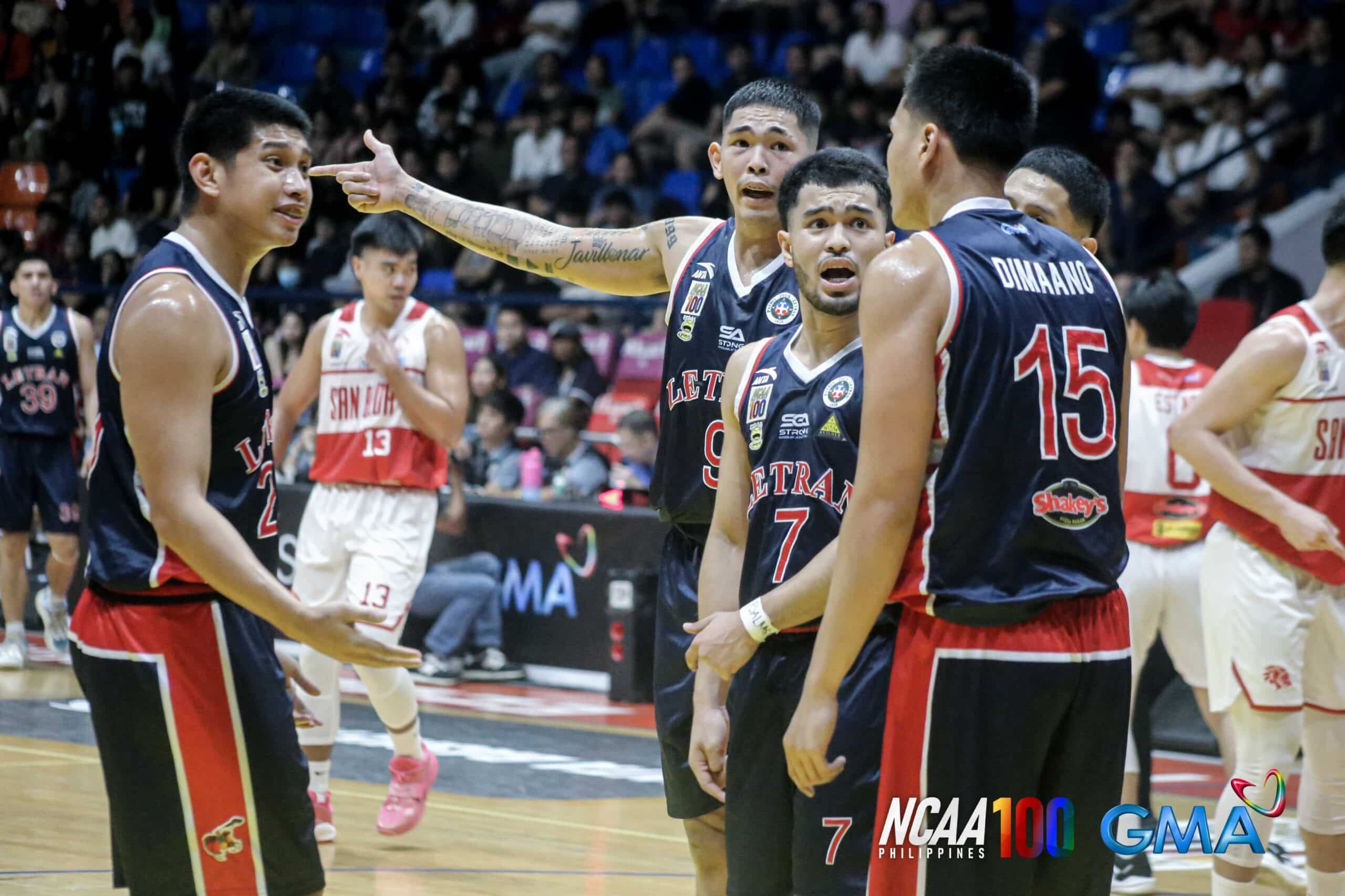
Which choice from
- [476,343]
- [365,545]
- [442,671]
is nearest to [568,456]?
[442,671]

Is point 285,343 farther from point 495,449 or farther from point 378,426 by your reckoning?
point 378,426

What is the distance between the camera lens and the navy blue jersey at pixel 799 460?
3.94 meters

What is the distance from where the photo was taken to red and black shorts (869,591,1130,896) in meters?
3.30

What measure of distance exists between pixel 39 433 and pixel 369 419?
506 centimetres

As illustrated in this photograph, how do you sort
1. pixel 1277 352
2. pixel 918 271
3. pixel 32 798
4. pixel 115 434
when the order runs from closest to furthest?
1. pixel 918 271
2. pixel 115 434
3. pixel 1277 352
4. pixel 32 798

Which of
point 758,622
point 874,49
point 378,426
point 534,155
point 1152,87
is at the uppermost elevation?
point 874,49

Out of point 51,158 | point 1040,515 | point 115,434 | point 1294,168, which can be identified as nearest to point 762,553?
point 1040,515

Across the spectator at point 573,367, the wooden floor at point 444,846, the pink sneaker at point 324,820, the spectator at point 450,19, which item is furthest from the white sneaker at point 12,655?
the spectator at point 450,19

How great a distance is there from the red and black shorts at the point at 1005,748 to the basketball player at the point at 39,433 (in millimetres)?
9590

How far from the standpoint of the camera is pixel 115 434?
12.7 ft

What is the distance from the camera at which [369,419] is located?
7.93 metres

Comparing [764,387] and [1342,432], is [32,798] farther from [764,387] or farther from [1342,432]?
[1342,432]

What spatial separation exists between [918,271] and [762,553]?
995 mm

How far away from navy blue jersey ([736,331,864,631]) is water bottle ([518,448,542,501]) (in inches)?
312
